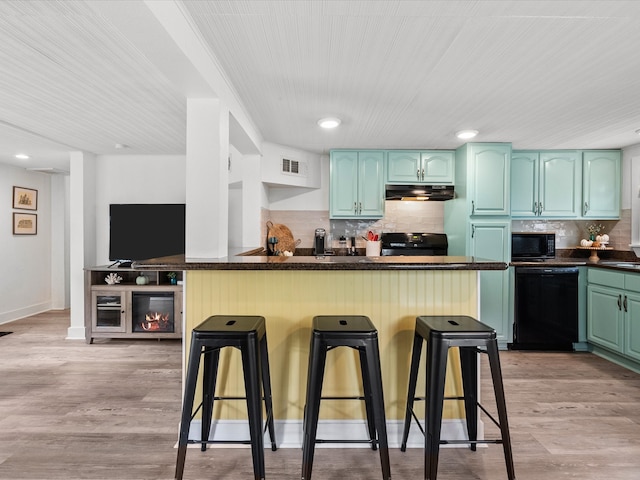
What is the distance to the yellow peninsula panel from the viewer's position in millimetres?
2131

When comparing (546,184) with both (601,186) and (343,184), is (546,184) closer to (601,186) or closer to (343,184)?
(601,186)

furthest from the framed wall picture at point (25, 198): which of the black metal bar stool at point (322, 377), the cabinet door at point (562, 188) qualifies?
the cabinet door at point (562, 188)

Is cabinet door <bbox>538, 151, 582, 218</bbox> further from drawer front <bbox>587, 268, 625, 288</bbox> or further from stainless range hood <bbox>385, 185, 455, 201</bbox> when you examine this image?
stainless range hood <bbox>385, 185, 455, 201</bbox>

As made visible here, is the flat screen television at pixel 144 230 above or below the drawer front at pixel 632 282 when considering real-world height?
above

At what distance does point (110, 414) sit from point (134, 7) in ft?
7.88

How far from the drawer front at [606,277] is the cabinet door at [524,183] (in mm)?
823

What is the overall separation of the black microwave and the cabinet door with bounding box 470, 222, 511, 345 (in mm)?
403

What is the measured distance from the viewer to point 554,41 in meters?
1.89

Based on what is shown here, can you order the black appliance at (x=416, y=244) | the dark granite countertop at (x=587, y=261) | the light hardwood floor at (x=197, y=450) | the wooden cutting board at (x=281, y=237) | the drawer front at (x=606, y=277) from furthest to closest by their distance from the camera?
the black appliance at (x=416, y=244)
the wooden cutting board at (x=281, y=237)
the dark granite countertop at (x=587, y=261)
the drawer front at (x=606, y=277)
the light hardwood floor at (x=197, y=450)

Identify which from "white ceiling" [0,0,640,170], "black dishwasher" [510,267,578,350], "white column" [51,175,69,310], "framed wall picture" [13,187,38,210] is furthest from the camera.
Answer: "white column" [51,175,69,310]

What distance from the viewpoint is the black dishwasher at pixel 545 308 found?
376cm

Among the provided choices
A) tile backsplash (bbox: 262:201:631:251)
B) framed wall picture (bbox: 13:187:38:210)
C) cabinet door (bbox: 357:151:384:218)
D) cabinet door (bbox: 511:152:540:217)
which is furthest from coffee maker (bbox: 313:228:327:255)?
framed wall picture (bbox: 13:187:38:210)

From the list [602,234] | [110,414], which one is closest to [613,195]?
[602,234]

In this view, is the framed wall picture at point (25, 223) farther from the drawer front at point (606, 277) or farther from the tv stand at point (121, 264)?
the drawer front at point (606, 277)
